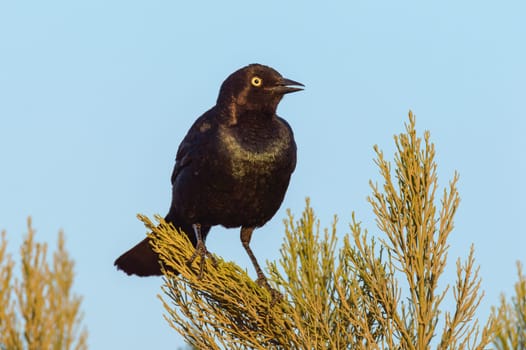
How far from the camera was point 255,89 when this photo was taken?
5832 mm

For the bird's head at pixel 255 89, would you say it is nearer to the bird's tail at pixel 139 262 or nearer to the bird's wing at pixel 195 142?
the bird's wing at pixel 195 142

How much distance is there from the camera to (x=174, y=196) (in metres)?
6.00

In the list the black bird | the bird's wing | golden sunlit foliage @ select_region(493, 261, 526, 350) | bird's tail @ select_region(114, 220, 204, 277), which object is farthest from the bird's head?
golden sunlit foliage @ select_region(493, 261, 526, 350)

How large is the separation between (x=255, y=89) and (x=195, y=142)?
571 mm

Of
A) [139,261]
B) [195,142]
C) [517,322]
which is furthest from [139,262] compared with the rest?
[517,322]

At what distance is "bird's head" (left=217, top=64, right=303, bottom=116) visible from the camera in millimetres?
5770

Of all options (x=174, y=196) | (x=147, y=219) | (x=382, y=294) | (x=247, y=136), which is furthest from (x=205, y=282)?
(x=174, y=196)

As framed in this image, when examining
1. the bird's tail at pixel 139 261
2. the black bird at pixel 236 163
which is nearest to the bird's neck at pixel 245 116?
the black bird at pixel 236 163

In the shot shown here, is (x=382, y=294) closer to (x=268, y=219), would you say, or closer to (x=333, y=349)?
(x=333, y=349)

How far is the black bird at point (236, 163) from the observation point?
17.8 feet

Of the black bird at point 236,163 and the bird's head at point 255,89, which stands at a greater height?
the bird's head at point 255,89

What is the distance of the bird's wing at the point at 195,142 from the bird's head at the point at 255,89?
0.17 meters

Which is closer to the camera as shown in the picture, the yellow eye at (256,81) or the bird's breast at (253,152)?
the bird's breast at (253,152)

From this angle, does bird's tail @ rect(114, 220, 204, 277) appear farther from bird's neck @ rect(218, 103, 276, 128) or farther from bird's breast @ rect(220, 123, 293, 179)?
bird's neck @ rect(218, 103, 276, 128)
